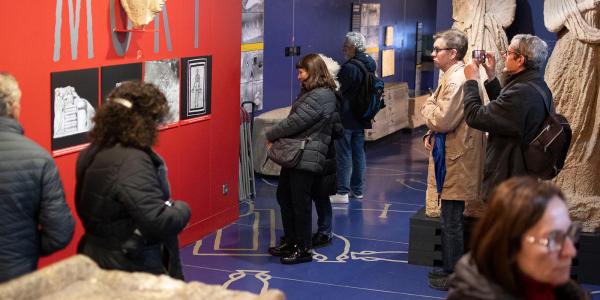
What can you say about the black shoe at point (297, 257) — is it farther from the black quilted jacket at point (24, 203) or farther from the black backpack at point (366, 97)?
the black quilted jacket at point (24, 203)

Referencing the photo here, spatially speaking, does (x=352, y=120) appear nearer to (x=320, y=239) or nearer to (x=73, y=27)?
(x=320, y=239)

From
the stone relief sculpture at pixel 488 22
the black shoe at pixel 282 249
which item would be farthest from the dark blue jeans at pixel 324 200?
the stone relief sculpture at pixel 488 22

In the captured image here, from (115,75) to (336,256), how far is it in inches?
90.4

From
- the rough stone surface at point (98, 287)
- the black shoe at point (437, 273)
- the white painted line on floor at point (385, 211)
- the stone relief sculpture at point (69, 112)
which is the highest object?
the stone relief sculpture at point (69, 112)

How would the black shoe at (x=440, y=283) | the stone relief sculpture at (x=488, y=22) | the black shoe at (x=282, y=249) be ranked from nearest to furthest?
1. the black shoe at (x=440, y=283)
2. the black shoe at (x=282, y=249)
3. the stone relief sculpture at (x=488, y=22)

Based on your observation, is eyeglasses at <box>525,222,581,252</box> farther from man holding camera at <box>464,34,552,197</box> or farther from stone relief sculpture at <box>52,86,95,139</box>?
stone relief sculpture at <box>52,86,95,139</box>

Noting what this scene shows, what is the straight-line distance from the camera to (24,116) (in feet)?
19.1

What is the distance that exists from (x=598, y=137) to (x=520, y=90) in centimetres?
168

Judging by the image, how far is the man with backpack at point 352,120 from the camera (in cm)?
944

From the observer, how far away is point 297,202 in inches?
286

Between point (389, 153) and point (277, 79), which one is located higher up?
point (277, 79)

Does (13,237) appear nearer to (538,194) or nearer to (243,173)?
(538,194)

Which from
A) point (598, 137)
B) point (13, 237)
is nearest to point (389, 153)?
point (598, 137)

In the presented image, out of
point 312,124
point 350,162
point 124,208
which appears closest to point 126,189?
point 124,208
